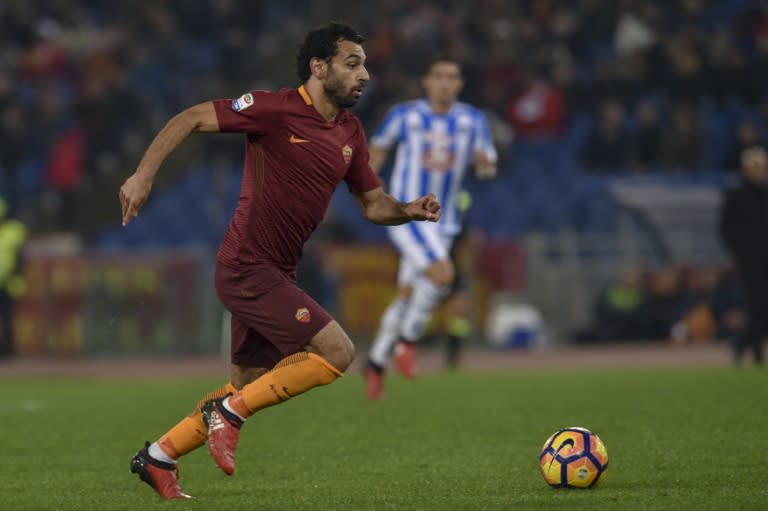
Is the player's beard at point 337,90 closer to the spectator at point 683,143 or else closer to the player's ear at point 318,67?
the player's ear at point 318,67

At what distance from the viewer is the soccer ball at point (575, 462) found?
631 centimetres

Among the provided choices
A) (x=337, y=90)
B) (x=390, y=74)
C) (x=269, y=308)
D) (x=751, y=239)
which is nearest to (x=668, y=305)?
(x=751, y=239)

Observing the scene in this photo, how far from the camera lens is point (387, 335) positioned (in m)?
11.7

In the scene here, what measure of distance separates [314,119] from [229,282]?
829mm

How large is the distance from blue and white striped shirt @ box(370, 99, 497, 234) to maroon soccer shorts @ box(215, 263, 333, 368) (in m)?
5.49

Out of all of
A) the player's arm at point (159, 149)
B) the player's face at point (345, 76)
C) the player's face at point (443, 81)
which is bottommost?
the player's arm at point (159, 149)

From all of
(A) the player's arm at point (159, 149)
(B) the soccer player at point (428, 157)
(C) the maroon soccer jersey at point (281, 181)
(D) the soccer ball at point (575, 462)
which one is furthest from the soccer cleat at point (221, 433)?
(B) the soccer player at point (428, 157)

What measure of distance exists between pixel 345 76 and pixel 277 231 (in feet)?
2.51

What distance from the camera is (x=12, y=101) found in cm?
2317

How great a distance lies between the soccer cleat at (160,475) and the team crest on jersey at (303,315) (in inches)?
33.3

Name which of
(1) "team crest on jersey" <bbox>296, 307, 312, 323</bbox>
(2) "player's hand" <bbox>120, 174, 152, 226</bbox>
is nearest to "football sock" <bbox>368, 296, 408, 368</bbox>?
(1) "team crest on jersey" <bbox>296, 307, 312, 323</bbox>

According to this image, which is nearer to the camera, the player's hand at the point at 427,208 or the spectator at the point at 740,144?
the player's hand at the point at 427,208

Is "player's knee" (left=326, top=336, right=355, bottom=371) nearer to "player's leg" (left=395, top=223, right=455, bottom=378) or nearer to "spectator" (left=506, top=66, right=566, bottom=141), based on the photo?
"player's leg" (left=395, top=223, right=455, bottom=378)

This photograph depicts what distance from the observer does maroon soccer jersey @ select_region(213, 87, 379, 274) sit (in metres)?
6.49
